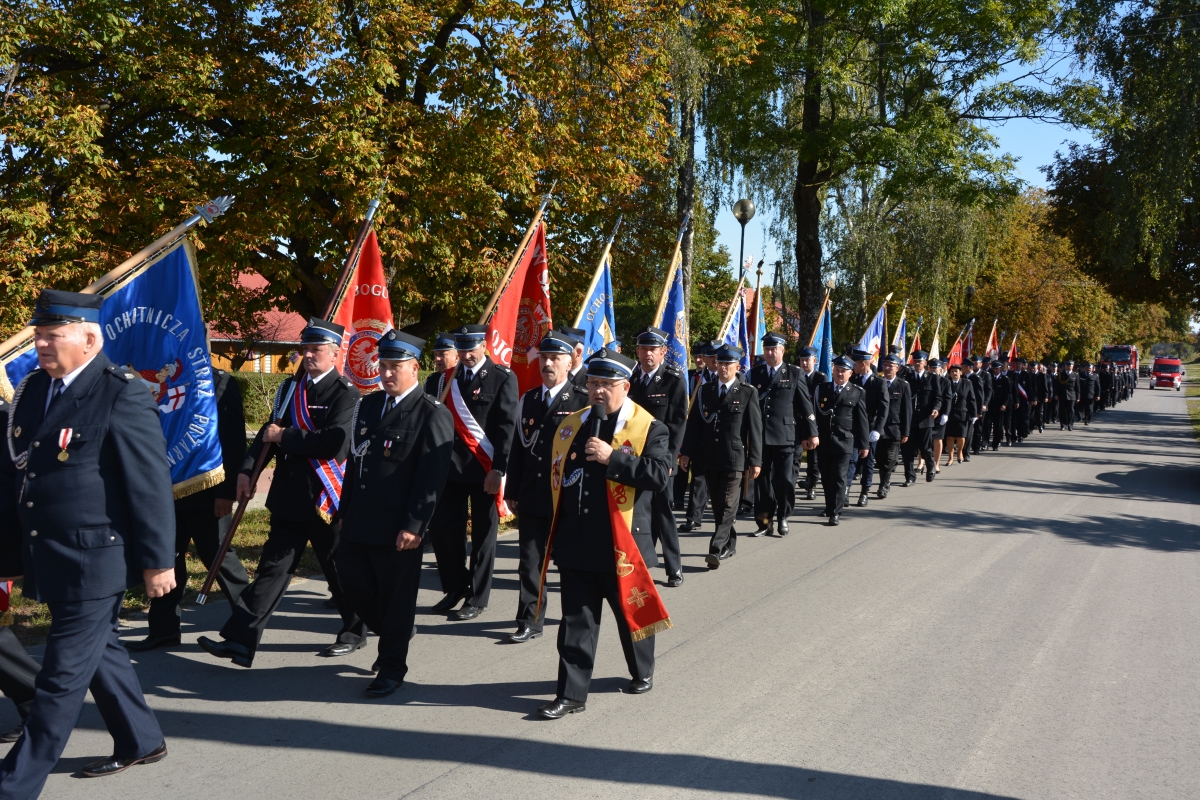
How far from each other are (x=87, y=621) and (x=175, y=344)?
2.41 meters

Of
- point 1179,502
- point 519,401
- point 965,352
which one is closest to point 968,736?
point 519,401

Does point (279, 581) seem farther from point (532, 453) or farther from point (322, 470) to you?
point (532, 453)

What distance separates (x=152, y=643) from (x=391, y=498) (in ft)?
6.20

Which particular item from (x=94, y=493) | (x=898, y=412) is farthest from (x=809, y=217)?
(x=94, y=493)

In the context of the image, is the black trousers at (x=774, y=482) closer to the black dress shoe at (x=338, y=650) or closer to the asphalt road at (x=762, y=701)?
the asphalt road at (x=762, y=701)

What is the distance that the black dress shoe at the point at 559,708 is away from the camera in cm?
482

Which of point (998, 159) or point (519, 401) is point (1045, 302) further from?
point (519, 401)

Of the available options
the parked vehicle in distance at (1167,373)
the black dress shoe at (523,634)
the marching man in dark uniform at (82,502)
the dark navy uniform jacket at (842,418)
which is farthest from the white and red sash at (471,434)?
the parked vehicle in distance at (1167,373)

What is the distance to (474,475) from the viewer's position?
6.99m

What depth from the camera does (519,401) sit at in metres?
7.21

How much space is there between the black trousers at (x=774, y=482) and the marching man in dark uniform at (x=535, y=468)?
4039 mm

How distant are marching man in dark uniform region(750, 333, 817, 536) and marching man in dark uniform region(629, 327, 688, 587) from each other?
174 cm

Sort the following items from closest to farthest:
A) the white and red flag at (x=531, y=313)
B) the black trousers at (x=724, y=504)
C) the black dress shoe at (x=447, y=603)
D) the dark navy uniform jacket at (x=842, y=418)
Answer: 1. the black dress shoe at (x=447, y=603)
2. the white and red flag at (x=531, y=313)
3. the black trousers at (x=724, y=504)
4. the dark navy uniform jacket at (x=842, y=418)

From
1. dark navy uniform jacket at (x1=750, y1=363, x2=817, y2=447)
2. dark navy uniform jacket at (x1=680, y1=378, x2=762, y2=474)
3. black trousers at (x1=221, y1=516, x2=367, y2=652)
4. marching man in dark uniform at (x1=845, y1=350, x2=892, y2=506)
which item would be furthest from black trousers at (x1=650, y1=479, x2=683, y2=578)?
marching man in dark uniform at (x1=845, y1=350, x2=892, y2=506)
